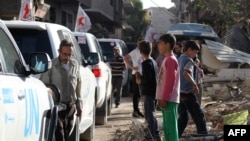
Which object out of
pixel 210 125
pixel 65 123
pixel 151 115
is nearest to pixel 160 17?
pixel 210 125

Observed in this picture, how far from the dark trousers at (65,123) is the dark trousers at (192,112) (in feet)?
7.48

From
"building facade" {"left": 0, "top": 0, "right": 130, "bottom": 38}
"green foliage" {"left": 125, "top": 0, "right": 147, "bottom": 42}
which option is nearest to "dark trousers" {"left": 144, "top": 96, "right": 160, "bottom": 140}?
"building facade" {"left": 0, "top": 0, "right": 130, "bottom": 38}

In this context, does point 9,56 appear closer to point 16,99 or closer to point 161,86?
point 16,99

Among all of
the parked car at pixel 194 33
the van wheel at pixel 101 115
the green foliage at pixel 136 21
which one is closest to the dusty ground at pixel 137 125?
the van wheel at pixel 101 115

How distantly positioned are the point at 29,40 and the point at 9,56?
1.98 metres

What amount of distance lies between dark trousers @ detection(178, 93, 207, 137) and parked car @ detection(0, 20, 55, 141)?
10.7ft

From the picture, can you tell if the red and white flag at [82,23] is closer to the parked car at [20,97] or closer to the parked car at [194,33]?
the parked car at [194,33]

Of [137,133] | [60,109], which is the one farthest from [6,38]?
[137,133]

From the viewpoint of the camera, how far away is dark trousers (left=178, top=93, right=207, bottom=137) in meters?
8.46

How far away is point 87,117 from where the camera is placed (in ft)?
28.2

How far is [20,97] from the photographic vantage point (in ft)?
15.0

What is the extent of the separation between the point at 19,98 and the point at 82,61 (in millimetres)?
4188

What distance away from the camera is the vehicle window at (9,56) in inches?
189

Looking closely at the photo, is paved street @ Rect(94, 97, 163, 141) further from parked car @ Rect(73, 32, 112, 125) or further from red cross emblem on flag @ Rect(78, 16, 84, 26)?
red cross emblem on flag @ Rect(78, 16, 84, 26)
